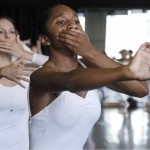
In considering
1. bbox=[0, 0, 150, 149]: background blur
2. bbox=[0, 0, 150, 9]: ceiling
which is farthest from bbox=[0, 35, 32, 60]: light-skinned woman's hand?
bbox=[0, 0, 150, 9]: ceiling

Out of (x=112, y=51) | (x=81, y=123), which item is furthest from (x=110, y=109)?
(x=81, y=123)

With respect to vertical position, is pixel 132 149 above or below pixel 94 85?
below

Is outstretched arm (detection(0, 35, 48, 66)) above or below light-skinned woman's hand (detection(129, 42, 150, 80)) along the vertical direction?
below

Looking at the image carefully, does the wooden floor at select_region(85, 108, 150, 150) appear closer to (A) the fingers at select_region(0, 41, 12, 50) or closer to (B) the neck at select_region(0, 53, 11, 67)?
(B) the neck at select_region(0, 53, 11, 67)

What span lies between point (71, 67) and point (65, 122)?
23 centimetres

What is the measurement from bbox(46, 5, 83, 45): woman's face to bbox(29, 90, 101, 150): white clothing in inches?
9.2

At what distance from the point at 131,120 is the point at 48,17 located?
589cm

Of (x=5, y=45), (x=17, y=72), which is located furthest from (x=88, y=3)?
(x=17, y=72)

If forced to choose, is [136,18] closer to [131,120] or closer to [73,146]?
[131,120]

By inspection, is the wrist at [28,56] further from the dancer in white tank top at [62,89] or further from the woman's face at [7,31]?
the dancer in white tank top at [62,89]

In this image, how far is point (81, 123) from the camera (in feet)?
5.49

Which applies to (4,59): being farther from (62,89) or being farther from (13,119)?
(62,89)

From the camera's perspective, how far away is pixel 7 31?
8.36 feet

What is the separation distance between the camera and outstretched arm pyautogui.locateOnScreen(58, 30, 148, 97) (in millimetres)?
1461
